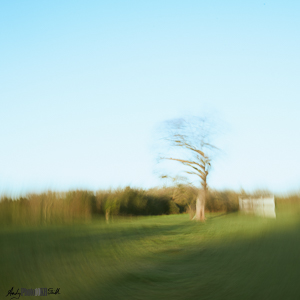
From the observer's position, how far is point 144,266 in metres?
4.83

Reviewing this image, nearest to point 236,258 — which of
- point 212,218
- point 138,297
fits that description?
point 138,297

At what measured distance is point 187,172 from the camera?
49.9 feet

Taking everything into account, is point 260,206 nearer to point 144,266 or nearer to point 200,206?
point 200,206

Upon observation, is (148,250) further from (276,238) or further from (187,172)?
(187,172)

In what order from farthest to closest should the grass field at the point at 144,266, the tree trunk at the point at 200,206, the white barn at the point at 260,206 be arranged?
1. the tree trunk at the point at 200,206
2. the white barn at the point at 260,206
3. the grass field at the point at 144,266

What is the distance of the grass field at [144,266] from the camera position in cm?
335

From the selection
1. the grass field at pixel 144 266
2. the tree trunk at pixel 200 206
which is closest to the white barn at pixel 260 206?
the grass field at pixel 144 266

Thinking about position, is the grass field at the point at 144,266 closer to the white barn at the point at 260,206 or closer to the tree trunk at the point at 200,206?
the white barn at the point at 260,206

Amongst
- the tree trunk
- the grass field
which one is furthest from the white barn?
the tree trunk

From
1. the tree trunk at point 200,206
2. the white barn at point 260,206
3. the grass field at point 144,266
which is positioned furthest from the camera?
the tree trunk at point 200,206

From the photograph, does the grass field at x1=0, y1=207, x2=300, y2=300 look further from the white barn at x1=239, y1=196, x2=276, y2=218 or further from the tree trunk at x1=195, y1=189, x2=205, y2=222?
the tree trunk at x1=195, y1=189, x2=205, y2=222

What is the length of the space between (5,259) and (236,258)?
362cm

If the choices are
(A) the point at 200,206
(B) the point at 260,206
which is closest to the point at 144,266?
(B) the point at 260,206

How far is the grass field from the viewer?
3.35 m
